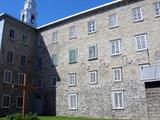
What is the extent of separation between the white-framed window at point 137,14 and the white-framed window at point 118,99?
8348 millimetres

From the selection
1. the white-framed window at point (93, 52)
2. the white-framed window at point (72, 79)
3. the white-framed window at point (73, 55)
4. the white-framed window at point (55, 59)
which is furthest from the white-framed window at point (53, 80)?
the white-framed window at point (93, 52)

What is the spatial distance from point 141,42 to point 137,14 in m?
3.44

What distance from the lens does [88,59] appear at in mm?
24984

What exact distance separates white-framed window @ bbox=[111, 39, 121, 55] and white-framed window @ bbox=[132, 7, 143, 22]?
3.06 metres

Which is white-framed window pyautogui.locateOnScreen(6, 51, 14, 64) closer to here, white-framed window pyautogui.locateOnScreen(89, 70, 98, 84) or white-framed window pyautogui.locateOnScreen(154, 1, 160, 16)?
white-framed window pyautogui.locateOnScreen(89, 70, 98, 84)

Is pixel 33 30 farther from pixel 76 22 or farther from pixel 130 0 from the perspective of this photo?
pixel 130 0

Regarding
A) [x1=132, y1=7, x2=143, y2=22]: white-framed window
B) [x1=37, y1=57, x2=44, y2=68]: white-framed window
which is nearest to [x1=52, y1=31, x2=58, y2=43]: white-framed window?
[x1=37, y1=57, x2=44, y2=68]: white-framed window

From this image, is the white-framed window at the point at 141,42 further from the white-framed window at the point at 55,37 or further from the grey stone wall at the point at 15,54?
the grey stone wall at the point at 15,54

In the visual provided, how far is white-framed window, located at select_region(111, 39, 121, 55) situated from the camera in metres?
23.1

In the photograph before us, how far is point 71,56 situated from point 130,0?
10.1m

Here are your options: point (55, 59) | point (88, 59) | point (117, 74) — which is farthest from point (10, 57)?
point (117, 74)

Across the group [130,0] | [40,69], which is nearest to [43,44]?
[40,69]

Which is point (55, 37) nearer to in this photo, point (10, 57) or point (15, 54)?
point (15, 54)

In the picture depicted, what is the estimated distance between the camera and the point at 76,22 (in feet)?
90.7
